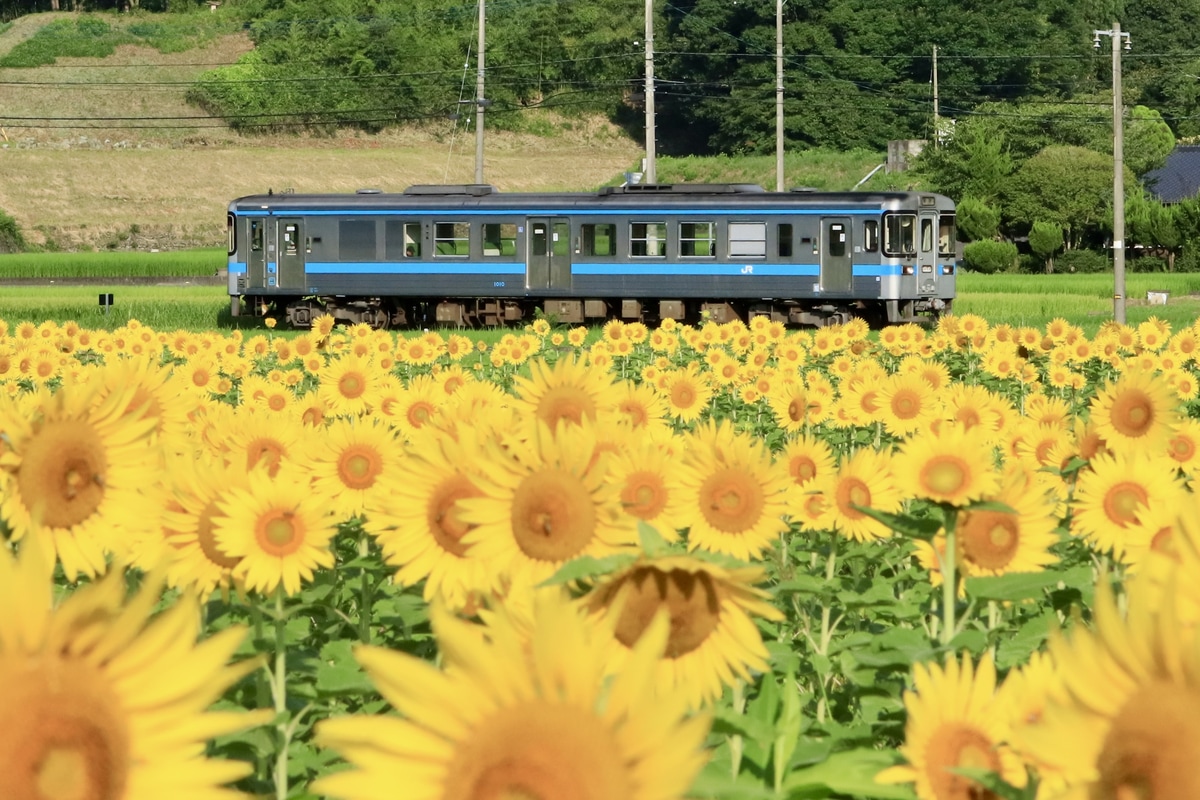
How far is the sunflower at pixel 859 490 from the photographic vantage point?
13.8 ft

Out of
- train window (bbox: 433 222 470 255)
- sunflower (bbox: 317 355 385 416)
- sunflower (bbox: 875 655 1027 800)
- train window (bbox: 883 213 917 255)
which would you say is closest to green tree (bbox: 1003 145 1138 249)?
train window (bbox: 883 213 917 255)

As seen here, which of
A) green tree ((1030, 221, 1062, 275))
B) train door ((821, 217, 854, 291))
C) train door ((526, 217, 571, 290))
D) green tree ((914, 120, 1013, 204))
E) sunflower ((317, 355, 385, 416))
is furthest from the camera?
green tree ((914, 120, 1013, 204))

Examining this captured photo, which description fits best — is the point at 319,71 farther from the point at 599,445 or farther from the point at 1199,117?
the point at 599,445

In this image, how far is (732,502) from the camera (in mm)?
3111

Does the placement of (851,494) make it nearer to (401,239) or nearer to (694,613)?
(694,613)

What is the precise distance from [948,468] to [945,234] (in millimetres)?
29518

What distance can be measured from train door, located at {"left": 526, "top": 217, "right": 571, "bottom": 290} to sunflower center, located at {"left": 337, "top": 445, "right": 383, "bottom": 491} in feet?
90.4

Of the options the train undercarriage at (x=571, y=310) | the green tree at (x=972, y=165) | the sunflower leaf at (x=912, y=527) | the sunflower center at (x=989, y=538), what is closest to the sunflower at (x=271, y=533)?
the sunflower leaf at (x=912, y=527)

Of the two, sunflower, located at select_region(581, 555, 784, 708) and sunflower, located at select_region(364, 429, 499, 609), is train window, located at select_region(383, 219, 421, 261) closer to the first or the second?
sunflower, located at select_region(364, 429, 499, 609)

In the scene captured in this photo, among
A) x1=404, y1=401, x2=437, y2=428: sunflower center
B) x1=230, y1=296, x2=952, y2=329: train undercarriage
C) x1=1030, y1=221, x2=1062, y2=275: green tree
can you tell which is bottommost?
x1=404, y1=401, x2=437, y2=428: sunflower center

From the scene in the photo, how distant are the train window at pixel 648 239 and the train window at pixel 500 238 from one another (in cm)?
226

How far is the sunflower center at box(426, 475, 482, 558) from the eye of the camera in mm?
2496

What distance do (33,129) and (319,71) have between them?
50.3ft

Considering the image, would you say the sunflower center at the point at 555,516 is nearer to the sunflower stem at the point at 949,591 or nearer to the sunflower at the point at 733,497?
the sunflower stem at the point at 949,591
